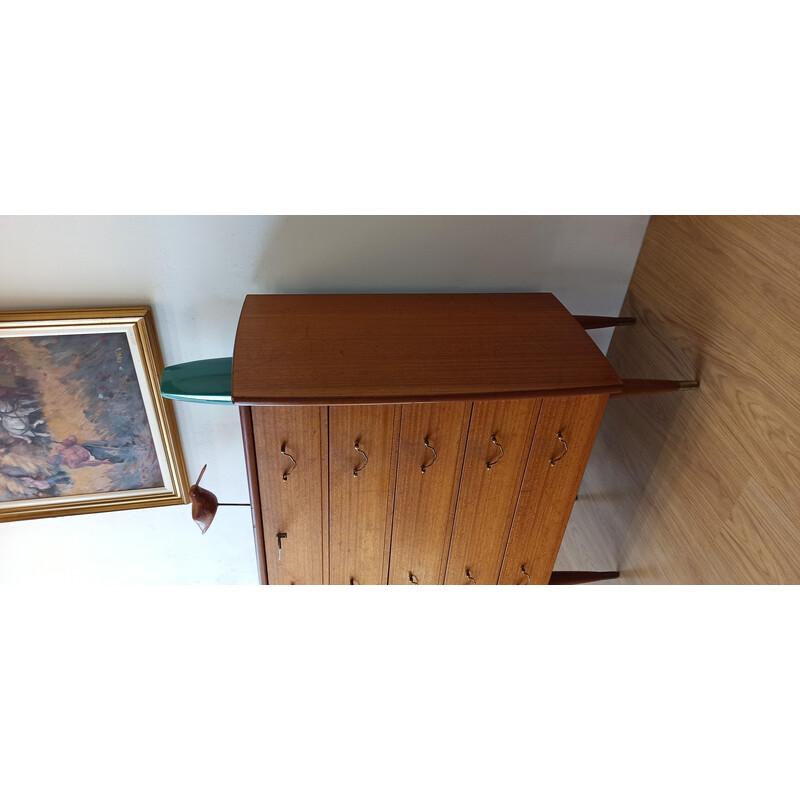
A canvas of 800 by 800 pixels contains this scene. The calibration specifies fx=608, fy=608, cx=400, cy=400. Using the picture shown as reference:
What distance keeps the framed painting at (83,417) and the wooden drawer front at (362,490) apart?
789 mm

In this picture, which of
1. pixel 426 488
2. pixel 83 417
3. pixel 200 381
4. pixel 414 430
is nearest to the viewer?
pixel 414 430

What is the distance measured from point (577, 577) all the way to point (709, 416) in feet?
2.36

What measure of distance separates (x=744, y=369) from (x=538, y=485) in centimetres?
60

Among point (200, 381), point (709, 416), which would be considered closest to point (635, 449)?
point (709, 416)

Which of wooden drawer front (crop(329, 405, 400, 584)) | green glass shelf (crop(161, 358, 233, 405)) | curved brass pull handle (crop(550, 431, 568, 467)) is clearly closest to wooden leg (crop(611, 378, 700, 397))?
curved brass pull handle (crop(550, 431, 568, 467))

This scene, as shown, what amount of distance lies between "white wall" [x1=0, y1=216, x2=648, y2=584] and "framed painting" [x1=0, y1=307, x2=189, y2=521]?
67 millimetres

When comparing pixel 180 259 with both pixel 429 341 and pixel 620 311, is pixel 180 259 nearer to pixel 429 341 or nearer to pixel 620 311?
pixel 429 341

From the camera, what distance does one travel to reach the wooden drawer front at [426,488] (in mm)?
1530

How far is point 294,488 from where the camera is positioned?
1.60 metres

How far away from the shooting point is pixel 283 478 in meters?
1.58

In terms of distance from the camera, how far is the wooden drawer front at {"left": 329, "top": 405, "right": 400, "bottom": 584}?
1.51 meters

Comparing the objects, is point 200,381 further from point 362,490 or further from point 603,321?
point 603,321

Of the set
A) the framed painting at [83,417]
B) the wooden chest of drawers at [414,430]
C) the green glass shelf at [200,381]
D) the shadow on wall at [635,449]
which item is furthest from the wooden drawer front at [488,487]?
the framed painting at [83,417]

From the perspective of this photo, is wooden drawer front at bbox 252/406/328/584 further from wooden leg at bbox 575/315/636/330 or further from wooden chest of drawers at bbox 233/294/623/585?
wooden leg at bbox 575/315/636/330
